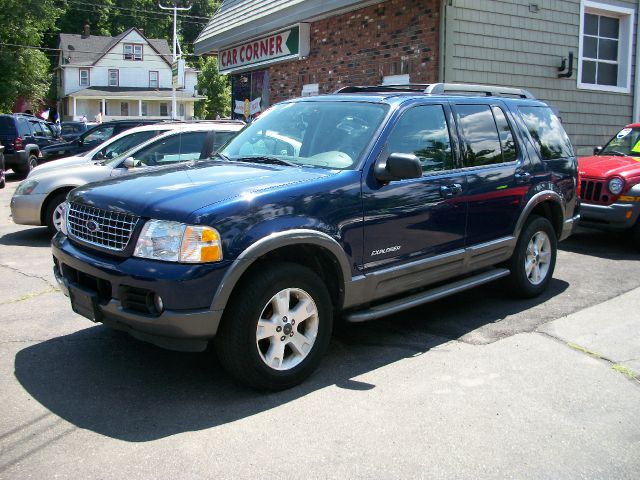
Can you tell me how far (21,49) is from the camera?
140 ft

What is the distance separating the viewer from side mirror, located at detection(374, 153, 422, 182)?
170 inches

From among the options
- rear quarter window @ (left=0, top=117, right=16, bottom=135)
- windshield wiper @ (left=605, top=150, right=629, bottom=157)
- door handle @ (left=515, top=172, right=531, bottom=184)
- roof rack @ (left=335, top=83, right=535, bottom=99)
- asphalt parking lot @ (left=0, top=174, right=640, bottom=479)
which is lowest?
asphalt parking lot @ (left=0, top=174, right=640, bottom=479)

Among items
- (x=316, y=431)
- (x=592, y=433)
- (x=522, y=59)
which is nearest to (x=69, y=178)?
(x=316, y=431)

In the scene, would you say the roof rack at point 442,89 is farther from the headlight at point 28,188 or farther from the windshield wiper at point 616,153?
the headlight at point 28,188

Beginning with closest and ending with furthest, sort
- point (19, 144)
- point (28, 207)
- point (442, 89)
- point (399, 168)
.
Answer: point (399, 168)
point (442, 89)
point (28, 207)
point (19, 144)

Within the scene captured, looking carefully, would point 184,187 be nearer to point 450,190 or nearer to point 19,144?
point 450,190

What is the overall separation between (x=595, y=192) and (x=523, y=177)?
10.6 feet

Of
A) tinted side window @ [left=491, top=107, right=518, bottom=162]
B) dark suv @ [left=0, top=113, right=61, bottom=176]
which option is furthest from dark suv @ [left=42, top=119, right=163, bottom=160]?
tinted side window @ [left=491, top=107, right=518, bottom=162]

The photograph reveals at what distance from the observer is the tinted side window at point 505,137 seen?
577cm

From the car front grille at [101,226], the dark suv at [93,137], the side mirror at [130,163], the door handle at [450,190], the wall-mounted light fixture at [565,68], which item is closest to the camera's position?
the car front grille at [101,226]

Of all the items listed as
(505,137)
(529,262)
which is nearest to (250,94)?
(505,137)

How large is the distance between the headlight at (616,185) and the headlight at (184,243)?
6397 mm

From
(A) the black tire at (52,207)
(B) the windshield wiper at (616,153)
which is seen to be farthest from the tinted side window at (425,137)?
(A) the black tire at (52,207)

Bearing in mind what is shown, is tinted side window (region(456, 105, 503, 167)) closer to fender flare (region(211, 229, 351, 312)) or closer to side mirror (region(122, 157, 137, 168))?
fender flare (region(211, 229, 351, 312))
